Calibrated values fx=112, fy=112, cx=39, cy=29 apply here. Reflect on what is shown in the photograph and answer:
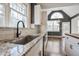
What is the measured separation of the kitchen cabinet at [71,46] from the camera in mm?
1370

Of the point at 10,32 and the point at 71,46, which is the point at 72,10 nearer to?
the point at 71,46

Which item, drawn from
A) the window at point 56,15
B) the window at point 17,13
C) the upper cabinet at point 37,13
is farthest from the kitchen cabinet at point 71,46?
the window at point 17,13

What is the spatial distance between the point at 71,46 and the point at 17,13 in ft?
2.72

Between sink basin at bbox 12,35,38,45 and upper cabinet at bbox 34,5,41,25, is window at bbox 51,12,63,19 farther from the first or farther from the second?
sink basin at bbox 12,35,38,45

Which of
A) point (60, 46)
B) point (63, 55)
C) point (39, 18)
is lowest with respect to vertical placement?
point (63, 55)

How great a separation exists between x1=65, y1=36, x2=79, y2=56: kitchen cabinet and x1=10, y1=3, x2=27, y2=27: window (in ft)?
2.00

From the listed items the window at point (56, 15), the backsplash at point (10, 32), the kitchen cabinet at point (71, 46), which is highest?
the window at point (56, 15)

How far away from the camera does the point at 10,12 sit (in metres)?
1.52

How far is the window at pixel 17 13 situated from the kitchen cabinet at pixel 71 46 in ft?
2.00

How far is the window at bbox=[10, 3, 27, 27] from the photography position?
4.88 feet

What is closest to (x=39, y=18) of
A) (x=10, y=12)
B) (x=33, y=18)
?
(x=33, y=18)

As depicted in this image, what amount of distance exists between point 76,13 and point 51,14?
0.30m

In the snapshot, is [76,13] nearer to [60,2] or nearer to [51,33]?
[60,2]

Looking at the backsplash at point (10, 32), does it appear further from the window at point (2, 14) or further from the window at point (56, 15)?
the window at point (56, 15)
